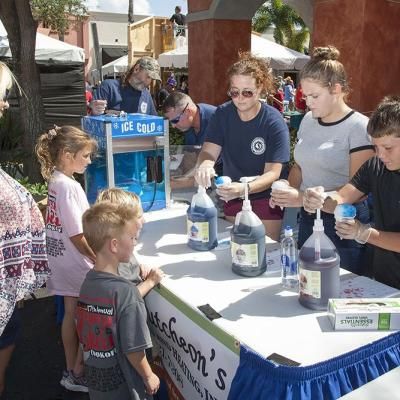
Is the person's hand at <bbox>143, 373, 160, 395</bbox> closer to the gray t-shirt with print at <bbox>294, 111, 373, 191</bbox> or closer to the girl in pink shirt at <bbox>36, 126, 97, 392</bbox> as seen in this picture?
the girl in pink shirt at <bbox>36, 126, 97, 392</bbox>

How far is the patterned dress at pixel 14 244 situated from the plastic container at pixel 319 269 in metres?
1.15

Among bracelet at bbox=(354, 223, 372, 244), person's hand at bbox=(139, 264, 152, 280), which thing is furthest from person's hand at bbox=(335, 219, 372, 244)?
person's hand at bbox=(139, 264, 152, 280)

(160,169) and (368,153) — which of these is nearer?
(368,153)

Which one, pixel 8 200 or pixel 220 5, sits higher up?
pixel 220 5

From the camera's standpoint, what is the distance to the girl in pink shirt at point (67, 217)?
92.9 inches

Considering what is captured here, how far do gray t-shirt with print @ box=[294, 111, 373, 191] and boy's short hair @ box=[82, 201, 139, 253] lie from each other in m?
0.89

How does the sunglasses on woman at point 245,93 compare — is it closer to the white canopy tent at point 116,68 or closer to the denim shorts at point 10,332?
the denim shorts at point 10,332

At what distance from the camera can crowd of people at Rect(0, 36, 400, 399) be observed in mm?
1712

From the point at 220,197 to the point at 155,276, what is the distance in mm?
491

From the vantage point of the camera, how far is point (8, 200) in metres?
1.95

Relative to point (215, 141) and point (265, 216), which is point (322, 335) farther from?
point (215, 141)

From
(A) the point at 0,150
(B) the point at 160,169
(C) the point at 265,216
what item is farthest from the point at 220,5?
(C) the point at 265,216

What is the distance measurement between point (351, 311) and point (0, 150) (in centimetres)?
599

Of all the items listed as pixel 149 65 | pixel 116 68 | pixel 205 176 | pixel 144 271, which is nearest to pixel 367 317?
pixel 144 271
